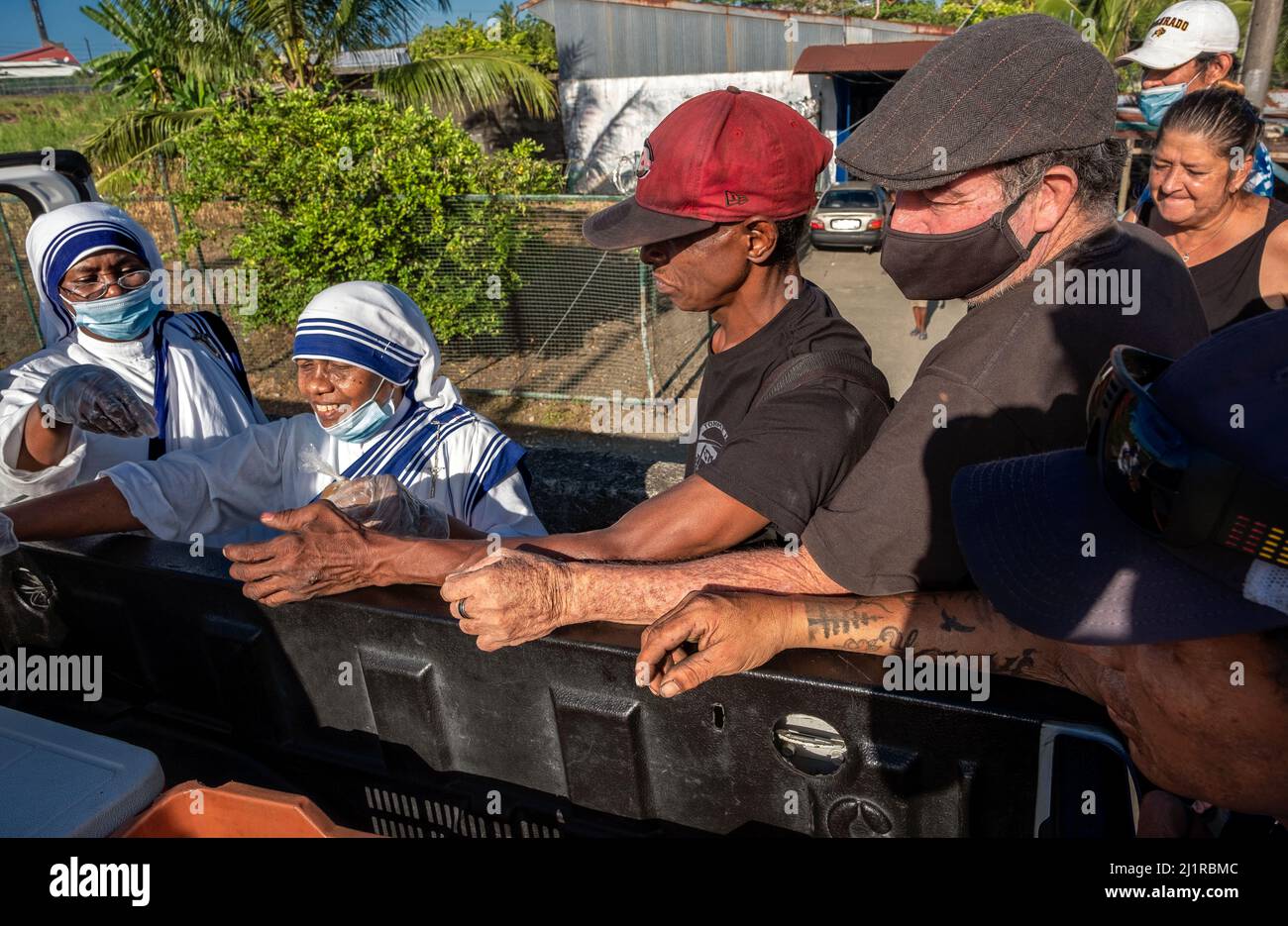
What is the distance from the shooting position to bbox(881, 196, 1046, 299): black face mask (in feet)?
5.30

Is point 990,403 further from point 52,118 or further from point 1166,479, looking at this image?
point 52,118

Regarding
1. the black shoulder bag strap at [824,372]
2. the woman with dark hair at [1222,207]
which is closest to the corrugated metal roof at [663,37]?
the woman with dark hair at [1222,207]

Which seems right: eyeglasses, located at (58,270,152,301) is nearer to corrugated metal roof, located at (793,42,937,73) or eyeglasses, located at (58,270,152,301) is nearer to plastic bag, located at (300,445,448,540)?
plastic bag, located at (300,445,448,540)

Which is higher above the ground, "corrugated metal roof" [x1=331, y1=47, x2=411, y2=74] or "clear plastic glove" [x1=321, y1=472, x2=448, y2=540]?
"corrugated metal roof" [x1=331, y1=47, x2=411, y2=74]

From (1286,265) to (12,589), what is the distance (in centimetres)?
397

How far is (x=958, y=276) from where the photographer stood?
1.69 meters

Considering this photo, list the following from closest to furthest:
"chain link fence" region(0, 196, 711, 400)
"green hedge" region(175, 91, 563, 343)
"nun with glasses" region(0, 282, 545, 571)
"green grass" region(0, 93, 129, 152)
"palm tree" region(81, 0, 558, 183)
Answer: "nun with glasses" region(0, 282, 545, 571)
"green hedge" region(175, 91, 563, 343)
"chain link fence" region(0, 196, 711, 400)
"palm tree" region(81, 0, 558, 183)
"green grass" region(0, 93, 129, 152)

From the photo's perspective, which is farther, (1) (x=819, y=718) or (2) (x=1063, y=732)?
(1) (x=819, y=718)

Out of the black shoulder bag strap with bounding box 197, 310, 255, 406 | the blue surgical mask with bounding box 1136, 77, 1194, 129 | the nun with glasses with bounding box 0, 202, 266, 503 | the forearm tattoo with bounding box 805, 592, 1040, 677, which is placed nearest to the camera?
the forearm tattoo with bounding box 805, 592, 1040, 677

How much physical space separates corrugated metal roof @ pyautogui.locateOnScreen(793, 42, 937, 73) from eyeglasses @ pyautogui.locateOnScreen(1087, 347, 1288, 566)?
19604 mm

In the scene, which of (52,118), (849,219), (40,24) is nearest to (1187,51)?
(849,219)

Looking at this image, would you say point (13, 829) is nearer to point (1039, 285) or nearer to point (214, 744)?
point (214, 744)

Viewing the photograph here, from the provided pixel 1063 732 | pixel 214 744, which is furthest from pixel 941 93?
pixel 214 744

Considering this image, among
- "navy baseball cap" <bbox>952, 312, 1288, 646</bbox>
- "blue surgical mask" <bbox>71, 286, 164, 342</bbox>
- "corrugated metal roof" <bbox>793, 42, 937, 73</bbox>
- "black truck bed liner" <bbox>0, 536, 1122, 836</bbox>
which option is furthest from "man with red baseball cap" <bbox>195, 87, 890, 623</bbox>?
"corrugated metal roof" <bbox>793, 42, 937, 73</bbox>
